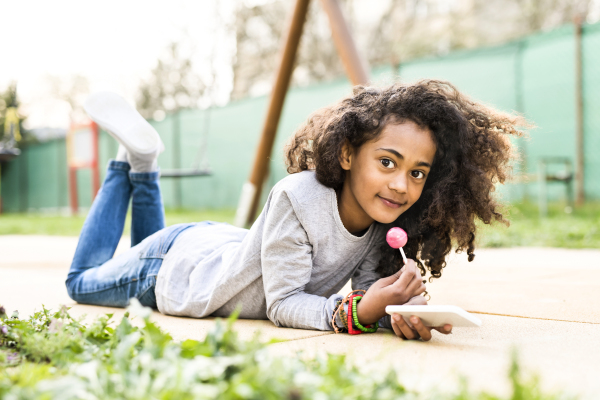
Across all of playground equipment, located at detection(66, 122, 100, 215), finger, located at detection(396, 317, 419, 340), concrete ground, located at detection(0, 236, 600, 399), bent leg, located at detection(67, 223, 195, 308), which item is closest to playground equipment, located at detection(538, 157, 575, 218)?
concrete ground, located at detection(0, 236, 600, 399)

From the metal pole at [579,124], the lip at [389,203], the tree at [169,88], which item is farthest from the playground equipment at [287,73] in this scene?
the tree at [169,88]

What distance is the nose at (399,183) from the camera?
64.9 inches

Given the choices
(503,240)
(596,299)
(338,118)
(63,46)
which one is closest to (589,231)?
(503,240)

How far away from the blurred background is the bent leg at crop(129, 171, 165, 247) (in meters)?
2.70

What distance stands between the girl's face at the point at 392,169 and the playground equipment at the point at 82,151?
10173mm

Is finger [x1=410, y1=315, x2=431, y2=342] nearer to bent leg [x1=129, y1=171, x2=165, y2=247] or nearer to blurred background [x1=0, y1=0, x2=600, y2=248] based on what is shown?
bent leg [x1=129, y1=171, x2=165, y2=247]

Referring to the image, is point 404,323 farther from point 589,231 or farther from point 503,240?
point 589,231

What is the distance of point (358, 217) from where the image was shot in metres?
1.82

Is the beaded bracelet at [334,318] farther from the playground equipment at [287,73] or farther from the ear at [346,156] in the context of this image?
the playground equipment at [287,73]

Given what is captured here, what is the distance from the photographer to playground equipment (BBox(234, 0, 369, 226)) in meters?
3.99

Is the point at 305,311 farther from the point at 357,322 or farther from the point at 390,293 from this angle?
the point at 390,293

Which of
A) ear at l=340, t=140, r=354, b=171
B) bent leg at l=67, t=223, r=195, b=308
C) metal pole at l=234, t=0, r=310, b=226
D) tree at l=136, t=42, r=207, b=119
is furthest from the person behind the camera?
tree at l=136, t=42, r=207, b=119

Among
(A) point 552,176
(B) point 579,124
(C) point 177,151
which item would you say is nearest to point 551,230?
(A) point 552,176

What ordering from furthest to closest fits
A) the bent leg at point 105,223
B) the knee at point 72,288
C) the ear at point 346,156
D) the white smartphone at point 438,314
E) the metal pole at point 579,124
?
the metal pole at point 579,124 → the bent leg at point 105,223 → the knee at point 72,288 → the ear at point 346,156 → the white smartphone at point 438,314
